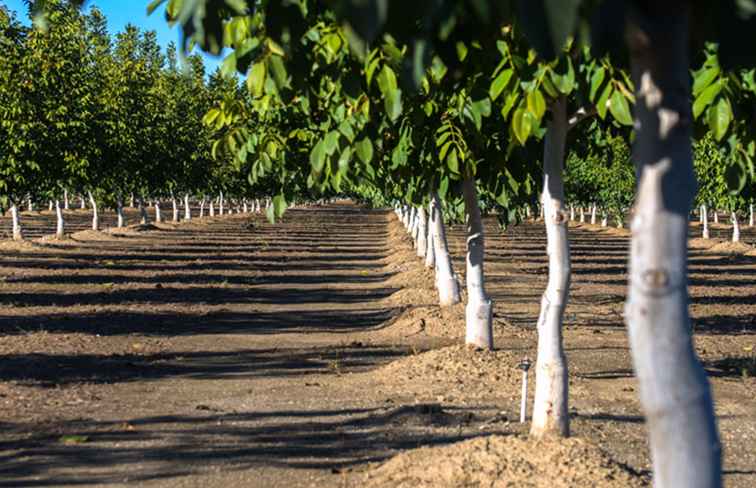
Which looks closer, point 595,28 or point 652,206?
point 595,28

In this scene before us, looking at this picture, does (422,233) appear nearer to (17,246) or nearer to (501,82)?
(17,246)

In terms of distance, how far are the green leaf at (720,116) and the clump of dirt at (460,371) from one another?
5.74 metres

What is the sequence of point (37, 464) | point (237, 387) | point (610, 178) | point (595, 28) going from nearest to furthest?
point (595, 28), point (37, 464), point (237, 387), point (610, 178)

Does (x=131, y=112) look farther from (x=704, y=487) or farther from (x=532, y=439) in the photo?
(x=704, y=487)

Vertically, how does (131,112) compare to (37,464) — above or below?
above

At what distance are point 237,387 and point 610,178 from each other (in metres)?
46.0

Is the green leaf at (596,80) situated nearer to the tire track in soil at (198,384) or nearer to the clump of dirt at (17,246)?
the tire track in soil at (198,384)

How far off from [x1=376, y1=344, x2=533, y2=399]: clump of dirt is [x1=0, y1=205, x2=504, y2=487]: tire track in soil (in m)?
0.43

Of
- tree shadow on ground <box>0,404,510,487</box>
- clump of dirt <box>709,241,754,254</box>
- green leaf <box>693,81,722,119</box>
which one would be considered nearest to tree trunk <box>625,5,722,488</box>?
green leaf <box>693,81,722,119</box>

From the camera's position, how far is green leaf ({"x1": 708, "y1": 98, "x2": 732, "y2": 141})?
179 inches

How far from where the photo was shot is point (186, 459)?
296 inches

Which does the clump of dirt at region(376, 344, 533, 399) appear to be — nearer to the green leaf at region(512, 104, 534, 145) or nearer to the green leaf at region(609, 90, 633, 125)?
the green leaf at region(609, 90, 633, 125)

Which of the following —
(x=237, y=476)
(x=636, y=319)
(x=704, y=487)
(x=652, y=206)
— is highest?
(x=652, y=206)

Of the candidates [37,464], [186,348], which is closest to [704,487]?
[37,464]
